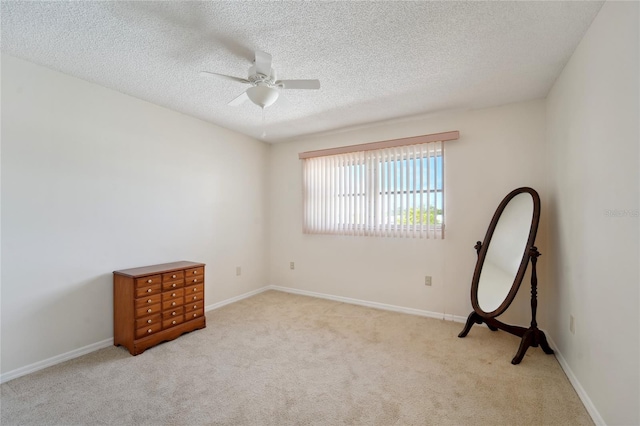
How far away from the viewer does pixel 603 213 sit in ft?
5.33

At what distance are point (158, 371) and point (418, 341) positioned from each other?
7.56 feet

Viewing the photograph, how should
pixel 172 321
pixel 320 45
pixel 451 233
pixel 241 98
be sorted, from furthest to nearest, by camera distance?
pixel 451 233 < pixel 172 321 < pixel 241 98 < pixel 320 45

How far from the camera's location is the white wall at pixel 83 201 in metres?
2.14

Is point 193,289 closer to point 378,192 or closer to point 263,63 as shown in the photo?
point 263,63

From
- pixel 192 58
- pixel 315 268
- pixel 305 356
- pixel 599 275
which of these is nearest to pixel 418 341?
pixel 305 356

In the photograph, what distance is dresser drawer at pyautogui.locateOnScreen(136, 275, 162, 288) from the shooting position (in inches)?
98.5

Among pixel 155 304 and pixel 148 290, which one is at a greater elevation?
pixel 148 290

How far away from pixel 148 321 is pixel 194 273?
0.60m

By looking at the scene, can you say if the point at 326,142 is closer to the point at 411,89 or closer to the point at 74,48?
the point at 411,89

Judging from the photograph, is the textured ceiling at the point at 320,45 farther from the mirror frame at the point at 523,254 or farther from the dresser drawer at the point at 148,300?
the dresser drawer at the point at 148,300

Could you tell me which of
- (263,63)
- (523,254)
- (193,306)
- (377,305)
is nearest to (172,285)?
(193,306)

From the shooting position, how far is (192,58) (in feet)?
6.98

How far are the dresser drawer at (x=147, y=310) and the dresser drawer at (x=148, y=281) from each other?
21cm

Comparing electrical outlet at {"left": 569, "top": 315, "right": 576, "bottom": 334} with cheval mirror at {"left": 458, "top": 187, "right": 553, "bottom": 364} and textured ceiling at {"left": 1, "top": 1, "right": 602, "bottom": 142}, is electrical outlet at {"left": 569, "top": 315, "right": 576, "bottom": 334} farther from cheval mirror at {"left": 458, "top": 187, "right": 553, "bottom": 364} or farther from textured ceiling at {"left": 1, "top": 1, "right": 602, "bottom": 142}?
textured ceiling at {"left": 1, "top": 1, "right": 602, "bottom": 142}
